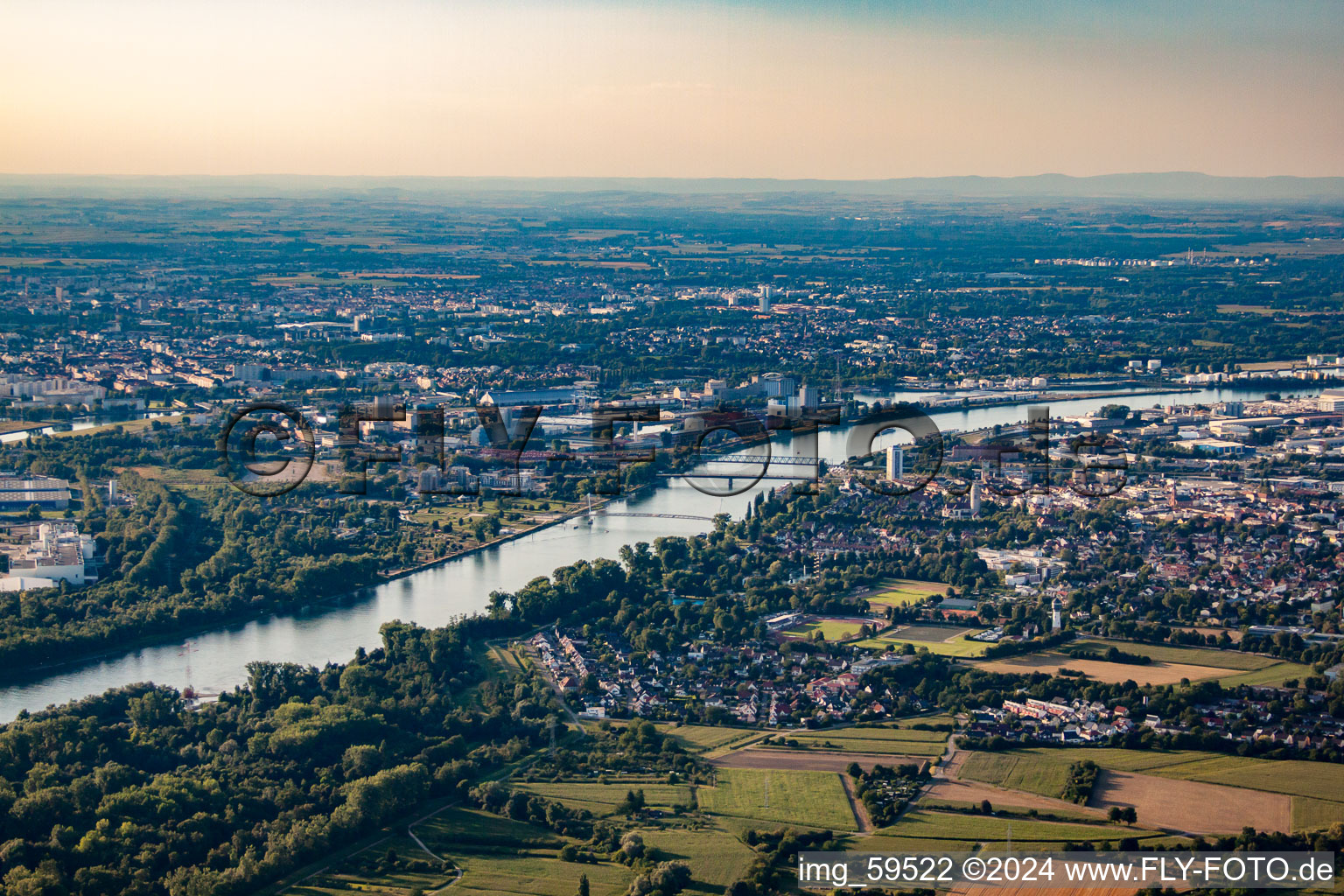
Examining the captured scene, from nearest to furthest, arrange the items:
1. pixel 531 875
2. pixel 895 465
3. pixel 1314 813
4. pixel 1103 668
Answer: pixel 531 875 → pixel 1314 813 → pixel 1103 668 → pixel 895 465

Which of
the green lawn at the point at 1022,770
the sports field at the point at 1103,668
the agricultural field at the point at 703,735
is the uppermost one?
the sports field at the point at 1103,668

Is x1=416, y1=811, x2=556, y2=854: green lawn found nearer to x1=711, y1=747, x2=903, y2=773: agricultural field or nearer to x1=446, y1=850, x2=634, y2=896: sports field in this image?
x1=446, y1=850, x2=634, y2=896: sports field

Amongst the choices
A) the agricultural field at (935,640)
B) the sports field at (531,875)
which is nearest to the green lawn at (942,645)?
the agricultural field at (935,640)

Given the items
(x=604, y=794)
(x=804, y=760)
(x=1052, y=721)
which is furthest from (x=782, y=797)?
(x=1052, y=721)

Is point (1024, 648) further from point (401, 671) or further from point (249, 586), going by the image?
point (249, 586)

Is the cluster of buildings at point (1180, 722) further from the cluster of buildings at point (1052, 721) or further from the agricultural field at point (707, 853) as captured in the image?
the agricultural field at point (707, 853)

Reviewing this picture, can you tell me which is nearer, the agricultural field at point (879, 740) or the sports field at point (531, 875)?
the sports field at point (531, 875)

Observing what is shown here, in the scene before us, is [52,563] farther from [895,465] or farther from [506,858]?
[895,465]
